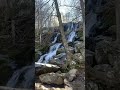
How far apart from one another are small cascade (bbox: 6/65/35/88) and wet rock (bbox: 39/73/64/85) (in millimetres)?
1311

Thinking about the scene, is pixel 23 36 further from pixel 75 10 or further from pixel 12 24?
pixel 75 10

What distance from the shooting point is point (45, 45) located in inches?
206

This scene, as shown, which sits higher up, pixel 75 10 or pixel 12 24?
pixel 75 10

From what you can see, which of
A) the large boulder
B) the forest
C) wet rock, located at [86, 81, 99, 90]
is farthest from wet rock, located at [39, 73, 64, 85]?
wet rock, located at [86, 81, 99, 90]

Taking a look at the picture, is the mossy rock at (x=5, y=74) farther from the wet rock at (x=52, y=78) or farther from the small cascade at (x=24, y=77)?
the wet rock at (x=52, y=78)

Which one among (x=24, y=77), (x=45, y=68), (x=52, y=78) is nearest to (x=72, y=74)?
(x=52, y=78)

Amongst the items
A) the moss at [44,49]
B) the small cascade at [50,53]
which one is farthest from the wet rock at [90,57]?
the moss at [44,49]

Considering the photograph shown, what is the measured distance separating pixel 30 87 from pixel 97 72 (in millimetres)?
993

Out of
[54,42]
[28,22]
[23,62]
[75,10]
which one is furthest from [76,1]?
[23,62]

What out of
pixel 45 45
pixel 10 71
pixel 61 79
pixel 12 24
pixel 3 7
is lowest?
pixel 61 79

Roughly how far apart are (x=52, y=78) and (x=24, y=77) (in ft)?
4.89

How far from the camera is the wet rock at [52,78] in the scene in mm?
4679

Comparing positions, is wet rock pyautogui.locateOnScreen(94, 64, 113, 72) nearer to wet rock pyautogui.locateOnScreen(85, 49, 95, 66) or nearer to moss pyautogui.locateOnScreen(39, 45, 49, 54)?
wet rock pyautogui.locateOnScreen(85, 49, 95, 66)

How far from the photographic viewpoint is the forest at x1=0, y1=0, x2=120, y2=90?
2812mm
